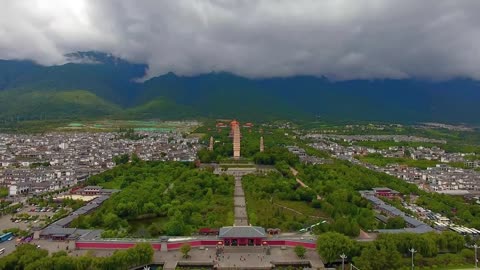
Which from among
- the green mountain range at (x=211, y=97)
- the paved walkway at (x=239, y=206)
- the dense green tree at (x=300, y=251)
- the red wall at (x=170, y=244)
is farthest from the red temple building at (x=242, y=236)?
the green mountain range at (x=211, y=97)

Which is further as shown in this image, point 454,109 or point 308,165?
point 454,109

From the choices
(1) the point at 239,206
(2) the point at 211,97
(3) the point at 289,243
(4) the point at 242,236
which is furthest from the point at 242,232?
(2) the point at 211,97

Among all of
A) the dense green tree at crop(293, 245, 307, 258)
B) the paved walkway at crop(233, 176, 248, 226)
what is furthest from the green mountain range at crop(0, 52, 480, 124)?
the dense green tree at crop(293, 245, 307, 258)

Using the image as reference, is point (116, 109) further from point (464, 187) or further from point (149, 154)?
point (464, 187)

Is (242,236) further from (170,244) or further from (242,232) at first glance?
(170,244)

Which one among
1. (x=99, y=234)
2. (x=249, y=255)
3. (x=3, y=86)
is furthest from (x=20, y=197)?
(x=3, y=86)

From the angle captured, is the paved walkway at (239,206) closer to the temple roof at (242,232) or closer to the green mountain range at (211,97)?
the temple roof at (242,232)
